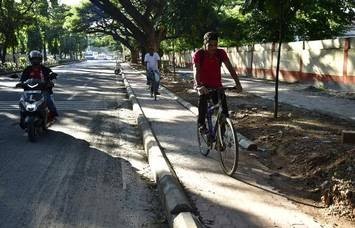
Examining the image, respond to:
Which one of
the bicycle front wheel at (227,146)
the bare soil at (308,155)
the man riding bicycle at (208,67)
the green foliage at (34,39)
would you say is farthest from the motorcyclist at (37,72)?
the green foliage at (34,39)

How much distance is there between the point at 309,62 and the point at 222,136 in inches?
733

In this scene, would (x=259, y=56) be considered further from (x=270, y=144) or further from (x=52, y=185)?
(x=52, y=185)

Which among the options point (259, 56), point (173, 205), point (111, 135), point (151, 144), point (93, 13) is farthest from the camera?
point (93, 13)

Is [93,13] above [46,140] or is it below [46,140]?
above

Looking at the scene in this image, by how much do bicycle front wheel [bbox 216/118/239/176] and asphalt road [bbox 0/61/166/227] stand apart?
39.8 inches

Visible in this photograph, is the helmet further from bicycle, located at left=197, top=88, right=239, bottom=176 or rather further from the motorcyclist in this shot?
bicycle, located at left=197, top=88, right=239, bottom=176

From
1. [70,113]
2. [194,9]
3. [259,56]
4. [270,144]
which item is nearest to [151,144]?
[270,144]

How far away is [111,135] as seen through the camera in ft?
33.7

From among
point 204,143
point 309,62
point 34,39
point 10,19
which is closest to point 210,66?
point 204,143

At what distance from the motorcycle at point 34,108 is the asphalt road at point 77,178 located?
0.80 feet

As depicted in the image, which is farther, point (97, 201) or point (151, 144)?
point (151, 144)

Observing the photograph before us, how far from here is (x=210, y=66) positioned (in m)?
7.10

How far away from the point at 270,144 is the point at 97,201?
12.3ft

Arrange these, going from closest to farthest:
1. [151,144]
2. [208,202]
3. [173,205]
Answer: [173,205]
[208,202]
[151,144]
